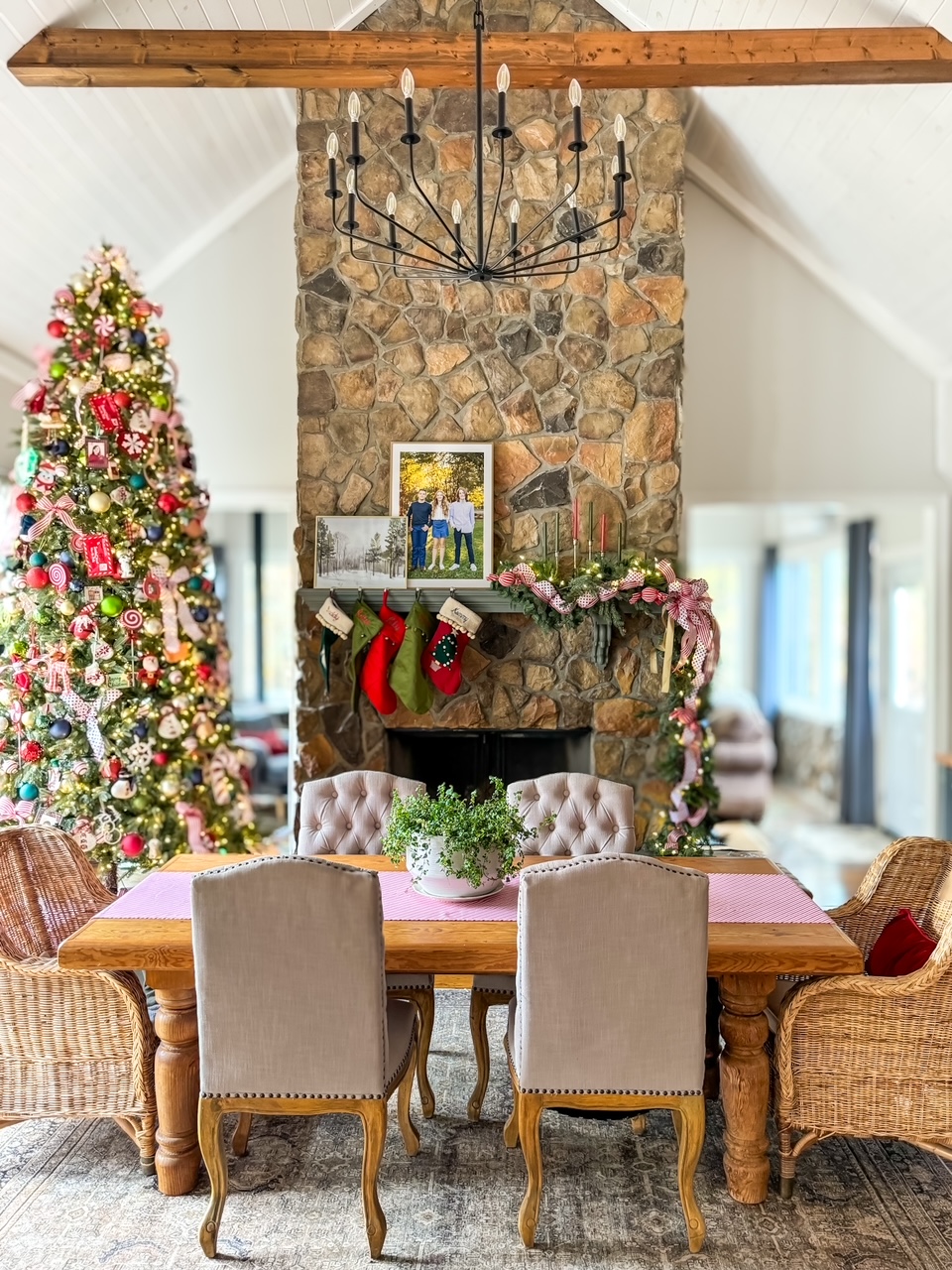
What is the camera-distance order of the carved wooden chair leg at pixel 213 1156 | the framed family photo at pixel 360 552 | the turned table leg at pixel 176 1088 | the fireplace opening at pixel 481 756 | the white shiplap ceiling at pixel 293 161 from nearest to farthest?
the carved wooden chair leg at pixel 213 1156 → the turned table leg at pixel 176 1088 → the white shiplap ceiling at pixel 293 161 → the framed family photo at pixel 360 552 → the fireplace opening at pixel 481 756

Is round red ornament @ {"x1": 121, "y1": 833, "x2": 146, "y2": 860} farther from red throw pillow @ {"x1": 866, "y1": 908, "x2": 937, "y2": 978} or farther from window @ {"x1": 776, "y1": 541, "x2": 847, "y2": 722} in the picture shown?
window @ {"x1": 776, "y1": 541, "x2": 847, "y2": 722}

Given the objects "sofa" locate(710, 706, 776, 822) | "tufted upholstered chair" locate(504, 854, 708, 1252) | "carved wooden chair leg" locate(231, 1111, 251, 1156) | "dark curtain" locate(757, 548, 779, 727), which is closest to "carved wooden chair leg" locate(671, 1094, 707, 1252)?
"tufted upholstered chair" locate(504, 854, 708, 1252)

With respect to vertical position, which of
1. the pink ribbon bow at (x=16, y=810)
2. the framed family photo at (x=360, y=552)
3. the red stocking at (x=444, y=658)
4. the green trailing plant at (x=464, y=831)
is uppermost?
the framed family photo at (x=360, y=552)

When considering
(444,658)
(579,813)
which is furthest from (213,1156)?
(444,658)

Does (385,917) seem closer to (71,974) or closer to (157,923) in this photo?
(157,923)

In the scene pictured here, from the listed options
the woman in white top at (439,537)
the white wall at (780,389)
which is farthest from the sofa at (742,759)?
the woman in white top at (439,537)

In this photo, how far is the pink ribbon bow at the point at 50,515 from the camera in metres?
4.11

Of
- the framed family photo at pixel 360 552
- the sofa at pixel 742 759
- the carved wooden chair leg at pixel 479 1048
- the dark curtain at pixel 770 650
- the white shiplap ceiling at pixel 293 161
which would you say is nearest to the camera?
the carved wooden chair leg at pixel 479 1048

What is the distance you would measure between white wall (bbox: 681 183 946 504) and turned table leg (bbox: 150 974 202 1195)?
3.81 m

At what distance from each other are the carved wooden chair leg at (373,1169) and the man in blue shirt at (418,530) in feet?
8.88

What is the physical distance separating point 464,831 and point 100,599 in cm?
215

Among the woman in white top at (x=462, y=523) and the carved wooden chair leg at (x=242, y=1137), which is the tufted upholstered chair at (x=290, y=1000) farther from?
the woman in white top at (x=462, y=523)

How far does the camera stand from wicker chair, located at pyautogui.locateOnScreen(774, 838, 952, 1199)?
2.59m

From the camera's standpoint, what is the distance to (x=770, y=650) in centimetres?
994
